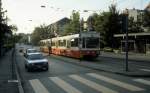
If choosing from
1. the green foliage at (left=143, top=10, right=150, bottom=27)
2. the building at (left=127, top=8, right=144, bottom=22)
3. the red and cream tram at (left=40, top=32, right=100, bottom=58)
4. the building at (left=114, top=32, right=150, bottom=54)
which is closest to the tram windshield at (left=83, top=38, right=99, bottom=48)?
the red and cream tram at (left=40, top=32, right=100, bottom=58)

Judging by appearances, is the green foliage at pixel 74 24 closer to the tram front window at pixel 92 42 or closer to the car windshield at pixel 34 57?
the tram front window at pixel 92 42

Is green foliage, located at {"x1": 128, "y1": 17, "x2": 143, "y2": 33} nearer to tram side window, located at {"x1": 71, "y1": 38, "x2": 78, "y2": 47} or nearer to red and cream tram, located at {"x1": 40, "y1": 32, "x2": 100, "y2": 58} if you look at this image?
red and cream tram, located at {"x1": 40, "y1": 32, "x2": 100, "y2": 58}

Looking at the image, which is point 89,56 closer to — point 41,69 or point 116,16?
point 41,69

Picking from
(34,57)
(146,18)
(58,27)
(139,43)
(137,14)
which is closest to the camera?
(34,57)

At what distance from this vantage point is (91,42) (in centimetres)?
3897

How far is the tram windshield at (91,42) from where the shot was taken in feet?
127

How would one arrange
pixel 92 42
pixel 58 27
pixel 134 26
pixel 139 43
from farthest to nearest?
pixel 58 27 < pixel 134 26 < pixel 139 43 < pixel 92 42

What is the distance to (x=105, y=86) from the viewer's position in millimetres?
16375

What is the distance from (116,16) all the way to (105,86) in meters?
61.7

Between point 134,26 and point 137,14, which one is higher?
point 137,14

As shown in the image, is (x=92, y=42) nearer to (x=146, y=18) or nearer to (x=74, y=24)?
(x=146, y=18)

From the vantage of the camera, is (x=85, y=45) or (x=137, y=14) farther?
(x=137, y=14)

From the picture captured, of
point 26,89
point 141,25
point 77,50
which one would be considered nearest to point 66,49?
point 77,50

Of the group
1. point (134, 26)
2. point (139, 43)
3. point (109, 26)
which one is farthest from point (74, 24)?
point (139, 43)
